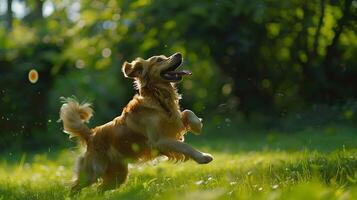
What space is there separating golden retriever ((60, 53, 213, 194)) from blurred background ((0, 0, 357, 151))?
952cm

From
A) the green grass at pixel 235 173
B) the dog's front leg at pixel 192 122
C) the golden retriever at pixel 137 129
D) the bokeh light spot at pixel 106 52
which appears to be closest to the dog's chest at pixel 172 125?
the golden retriever at pixel 137 129

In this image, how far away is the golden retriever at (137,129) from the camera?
22.0ft

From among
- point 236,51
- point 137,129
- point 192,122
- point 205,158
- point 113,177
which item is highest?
point 236,51

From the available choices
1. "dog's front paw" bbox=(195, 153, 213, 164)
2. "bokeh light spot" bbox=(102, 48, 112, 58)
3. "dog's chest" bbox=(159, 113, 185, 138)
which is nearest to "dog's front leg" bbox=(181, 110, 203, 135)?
"dog's chest" bbox=(159, 113, 185, 138)

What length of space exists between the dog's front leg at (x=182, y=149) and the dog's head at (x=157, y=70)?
0.67 metres

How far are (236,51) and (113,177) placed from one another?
12.0m

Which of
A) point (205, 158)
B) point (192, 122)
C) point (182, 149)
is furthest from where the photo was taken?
point (192, 122)

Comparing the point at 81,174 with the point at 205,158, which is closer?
the point at 205,158

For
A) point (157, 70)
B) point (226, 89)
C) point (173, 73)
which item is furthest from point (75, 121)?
point (226, 89)

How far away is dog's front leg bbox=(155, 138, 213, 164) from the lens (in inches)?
246

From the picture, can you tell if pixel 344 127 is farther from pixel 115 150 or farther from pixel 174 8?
pixel 115 150

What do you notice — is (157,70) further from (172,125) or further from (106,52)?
(106,52)

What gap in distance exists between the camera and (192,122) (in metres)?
6.95

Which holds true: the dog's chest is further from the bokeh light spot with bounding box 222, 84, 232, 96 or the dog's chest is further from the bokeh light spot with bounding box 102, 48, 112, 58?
the bokeh light spot with bounding box 102, 48, 112, 58
